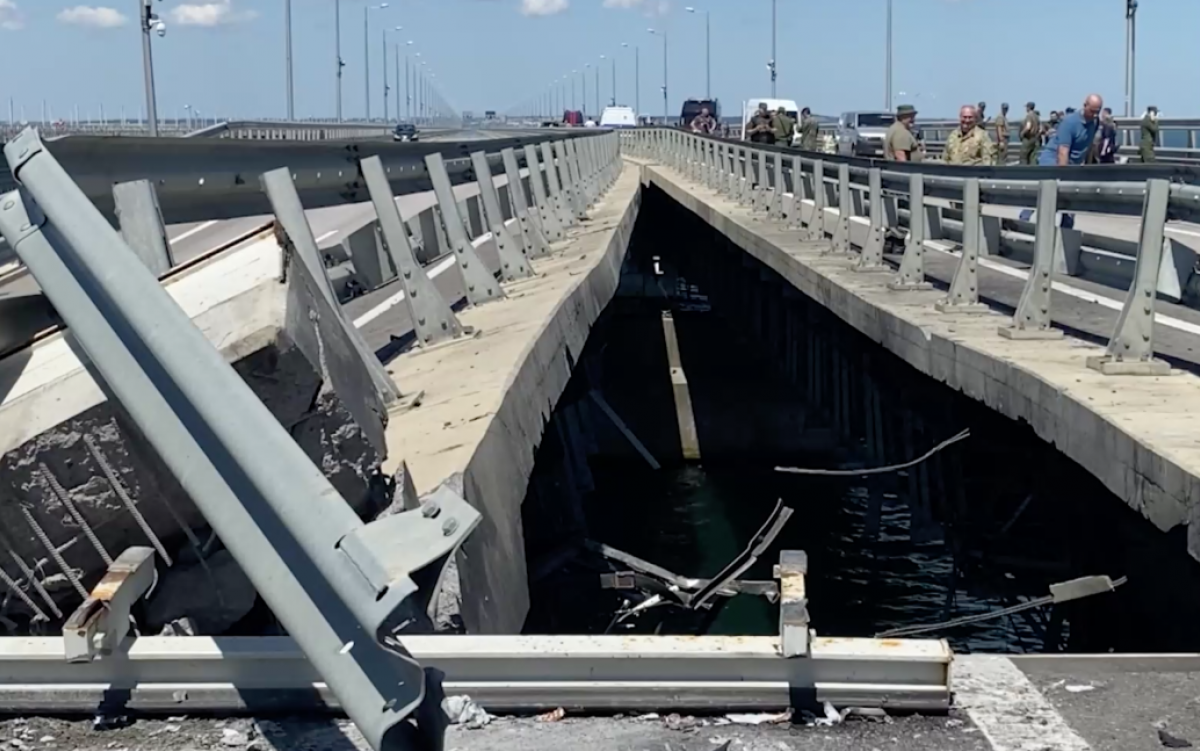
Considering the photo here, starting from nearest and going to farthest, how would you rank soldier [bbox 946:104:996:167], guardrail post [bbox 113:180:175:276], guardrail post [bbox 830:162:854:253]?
guardrail post [bbox 113:180:175:276] → guardrail post [bbox 830:162:854:253] → soldier [bbox 946:104:996:167]

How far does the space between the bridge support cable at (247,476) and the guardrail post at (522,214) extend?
1099 centimetres

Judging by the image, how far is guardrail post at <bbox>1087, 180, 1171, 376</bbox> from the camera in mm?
8617

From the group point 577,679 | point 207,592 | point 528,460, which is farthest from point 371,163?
point 577,679

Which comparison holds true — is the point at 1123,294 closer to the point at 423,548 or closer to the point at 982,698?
the point at 982,698

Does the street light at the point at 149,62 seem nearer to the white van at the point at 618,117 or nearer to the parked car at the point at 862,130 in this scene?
the parked car at the point at 862,130

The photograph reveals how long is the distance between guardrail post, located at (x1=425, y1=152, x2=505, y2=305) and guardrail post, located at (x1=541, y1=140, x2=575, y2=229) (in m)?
7.10

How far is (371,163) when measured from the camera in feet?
29.9

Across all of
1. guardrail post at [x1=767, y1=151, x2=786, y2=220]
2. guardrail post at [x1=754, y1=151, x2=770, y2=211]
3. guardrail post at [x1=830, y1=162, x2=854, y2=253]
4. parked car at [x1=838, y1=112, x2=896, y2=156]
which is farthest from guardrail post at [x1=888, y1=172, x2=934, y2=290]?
parked car at [x1=838, y1=112, x2=896, y2=156]

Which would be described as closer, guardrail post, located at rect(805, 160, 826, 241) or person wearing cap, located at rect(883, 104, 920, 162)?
guardrail post, located at rect(805, 160, 826, 241)

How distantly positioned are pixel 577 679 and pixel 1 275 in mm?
2727

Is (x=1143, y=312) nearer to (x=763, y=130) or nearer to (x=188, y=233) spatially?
(x=188, y=233)

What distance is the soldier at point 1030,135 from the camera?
33.8 meters

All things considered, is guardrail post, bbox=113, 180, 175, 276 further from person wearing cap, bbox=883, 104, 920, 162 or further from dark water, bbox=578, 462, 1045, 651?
person wearing cap, bbox=883, 104, 920, 162

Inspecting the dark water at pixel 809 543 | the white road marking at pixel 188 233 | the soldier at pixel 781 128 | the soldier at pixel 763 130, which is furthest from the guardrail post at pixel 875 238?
the soldier at pixel 781 128
